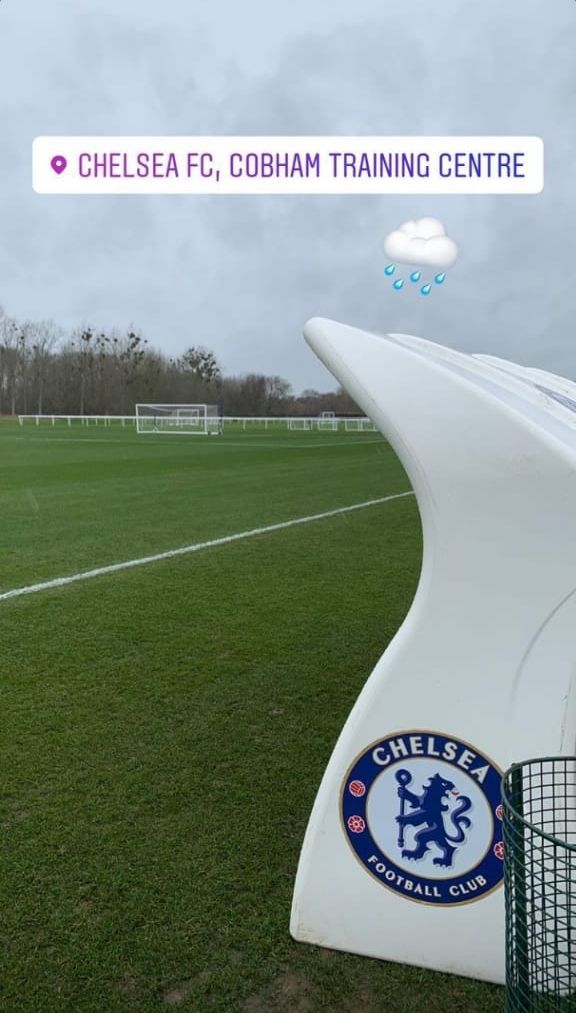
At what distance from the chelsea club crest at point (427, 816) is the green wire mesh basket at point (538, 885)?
0.11 meters

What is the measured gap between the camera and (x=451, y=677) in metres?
1.90

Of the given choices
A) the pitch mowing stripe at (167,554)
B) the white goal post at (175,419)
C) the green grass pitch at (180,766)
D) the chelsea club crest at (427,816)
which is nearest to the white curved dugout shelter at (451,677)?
the chelsea club crest at (427,816)

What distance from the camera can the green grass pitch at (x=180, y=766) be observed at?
195cm

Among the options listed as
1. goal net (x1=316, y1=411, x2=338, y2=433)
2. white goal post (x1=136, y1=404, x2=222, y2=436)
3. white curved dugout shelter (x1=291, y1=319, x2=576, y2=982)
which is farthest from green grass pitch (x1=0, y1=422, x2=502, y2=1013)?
goal net (x1=316, y1=411, x2=338, y2=433)

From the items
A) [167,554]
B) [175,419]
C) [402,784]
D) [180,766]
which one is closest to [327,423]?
[175,419]

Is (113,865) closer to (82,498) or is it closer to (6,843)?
(6,843)

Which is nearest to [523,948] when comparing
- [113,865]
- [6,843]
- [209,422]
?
[113,865]

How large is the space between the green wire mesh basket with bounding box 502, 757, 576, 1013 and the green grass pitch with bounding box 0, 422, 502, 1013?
0.62 ft

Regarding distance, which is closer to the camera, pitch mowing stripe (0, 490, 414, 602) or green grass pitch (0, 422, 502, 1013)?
green grass pitch (0, 422, 502, 1013)

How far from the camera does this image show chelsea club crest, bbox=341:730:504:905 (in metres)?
1.91

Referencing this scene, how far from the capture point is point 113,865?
240 cm

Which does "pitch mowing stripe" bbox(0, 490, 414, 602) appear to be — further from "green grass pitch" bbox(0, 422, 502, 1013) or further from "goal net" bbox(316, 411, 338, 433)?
"goal net" bbox(316, 411, 338, 433)

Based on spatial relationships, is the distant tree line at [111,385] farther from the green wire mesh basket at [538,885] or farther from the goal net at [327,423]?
the green wire mesh basket at [538,885]

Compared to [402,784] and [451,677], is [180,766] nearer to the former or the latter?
[402,784]
